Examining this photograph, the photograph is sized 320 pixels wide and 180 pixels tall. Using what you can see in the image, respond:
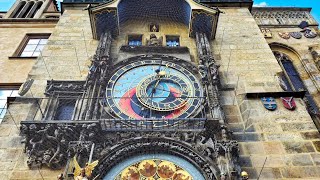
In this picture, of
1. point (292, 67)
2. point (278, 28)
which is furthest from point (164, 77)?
point (278, 28)

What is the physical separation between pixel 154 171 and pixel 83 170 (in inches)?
70.7

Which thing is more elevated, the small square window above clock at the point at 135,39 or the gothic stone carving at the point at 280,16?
the gothic stone carving at the point at 280,16

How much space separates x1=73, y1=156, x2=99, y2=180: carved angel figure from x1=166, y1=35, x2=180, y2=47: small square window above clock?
23.6 feet

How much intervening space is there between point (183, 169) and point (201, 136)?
1.14m

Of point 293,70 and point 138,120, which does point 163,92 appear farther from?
point 293,70

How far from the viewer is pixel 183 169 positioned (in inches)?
353

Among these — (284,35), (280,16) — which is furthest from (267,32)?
(280,16)

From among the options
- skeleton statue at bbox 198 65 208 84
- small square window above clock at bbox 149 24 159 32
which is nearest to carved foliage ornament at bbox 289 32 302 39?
small square window above clock at bbox 149 24 159 32

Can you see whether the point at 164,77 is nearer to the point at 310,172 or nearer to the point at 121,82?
the point at 121,82

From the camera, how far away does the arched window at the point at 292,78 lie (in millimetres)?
13719

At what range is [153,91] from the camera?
11.5 m

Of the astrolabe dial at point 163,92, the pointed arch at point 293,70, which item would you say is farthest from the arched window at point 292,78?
the astrolabe dial at point 163,92

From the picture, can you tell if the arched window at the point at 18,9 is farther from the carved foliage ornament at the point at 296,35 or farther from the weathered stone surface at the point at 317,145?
the weathered stone surface at the point at 317,145

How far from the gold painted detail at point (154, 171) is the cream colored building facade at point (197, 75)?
0.62 ft
